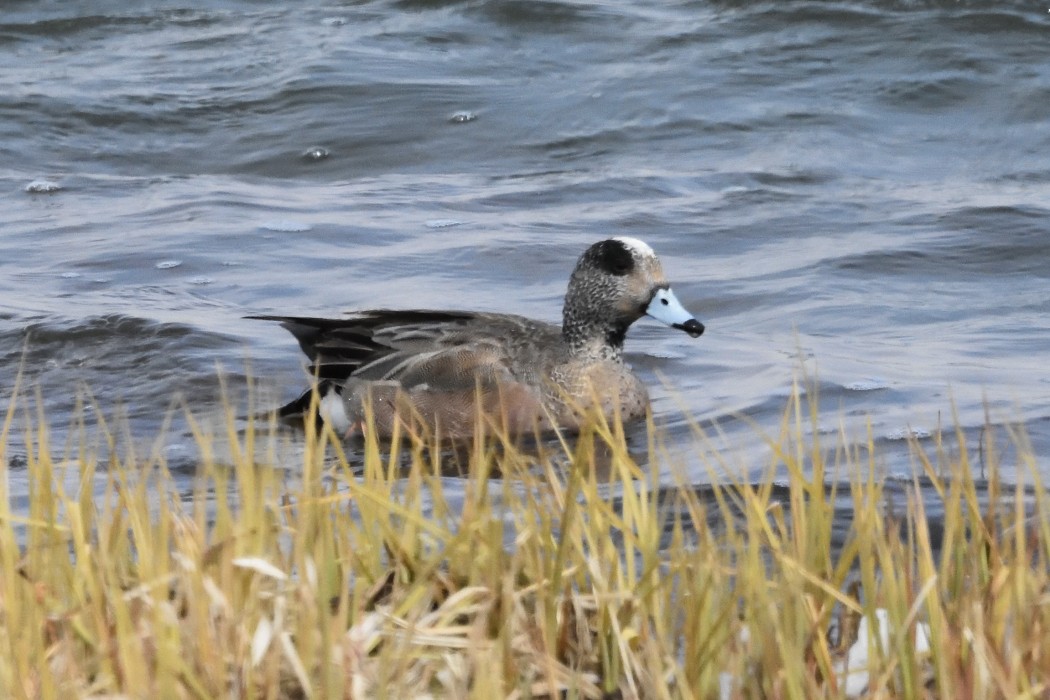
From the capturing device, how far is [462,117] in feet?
37.3

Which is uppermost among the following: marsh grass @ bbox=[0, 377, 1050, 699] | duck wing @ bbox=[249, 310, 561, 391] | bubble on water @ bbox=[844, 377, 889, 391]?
marsh grass @ bbox=[0, 377, 1050, 699]

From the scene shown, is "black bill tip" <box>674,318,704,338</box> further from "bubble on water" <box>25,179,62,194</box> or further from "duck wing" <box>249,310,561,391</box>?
"bubble on water" <box>25,179,62,194</box>

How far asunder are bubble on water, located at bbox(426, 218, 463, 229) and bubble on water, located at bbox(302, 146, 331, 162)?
1937 mm

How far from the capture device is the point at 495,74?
486 inches

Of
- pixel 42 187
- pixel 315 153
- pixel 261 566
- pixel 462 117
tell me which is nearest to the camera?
pixel 261 566

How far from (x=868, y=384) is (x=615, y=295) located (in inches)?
36.6

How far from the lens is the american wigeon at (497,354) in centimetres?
605

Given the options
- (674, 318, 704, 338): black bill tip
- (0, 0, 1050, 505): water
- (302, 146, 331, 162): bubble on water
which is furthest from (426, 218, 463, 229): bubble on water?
(674, 318, 704, 338): black bill tip

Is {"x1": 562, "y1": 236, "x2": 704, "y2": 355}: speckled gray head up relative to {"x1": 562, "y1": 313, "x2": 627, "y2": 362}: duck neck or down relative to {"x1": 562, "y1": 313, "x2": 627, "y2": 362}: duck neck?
up

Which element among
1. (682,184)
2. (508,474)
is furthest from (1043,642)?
(682,184)

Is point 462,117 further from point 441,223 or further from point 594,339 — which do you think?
point 594,339

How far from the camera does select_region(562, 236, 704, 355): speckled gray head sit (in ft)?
20.5

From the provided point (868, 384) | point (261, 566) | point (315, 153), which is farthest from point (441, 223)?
point (261, 566)

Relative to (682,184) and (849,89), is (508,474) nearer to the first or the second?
(682,184)
